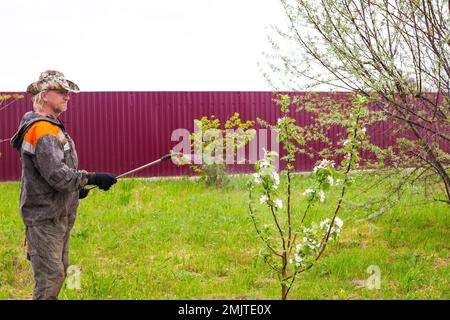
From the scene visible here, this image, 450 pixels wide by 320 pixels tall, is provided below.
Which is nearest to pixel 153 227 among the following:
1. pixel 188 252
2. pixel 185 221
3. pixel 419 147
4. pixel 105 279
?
pixel 185 221

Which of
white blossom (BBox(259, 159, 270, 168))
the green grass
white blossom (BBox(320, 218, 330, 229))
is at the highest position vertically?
white blossom (BBox(259, 159, 270, 168))

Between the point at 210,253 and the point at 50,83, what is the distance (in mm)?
3394

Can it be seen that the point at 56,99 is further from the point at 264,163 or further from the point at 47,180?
the point at 264,163

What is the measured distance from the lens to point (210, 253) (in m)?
6.60

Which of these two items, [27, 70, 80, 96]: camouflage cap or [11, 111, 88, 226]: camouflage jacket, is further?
[27, 70, 80, 96]: camouflage cap

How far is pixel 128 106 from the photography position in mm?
13508

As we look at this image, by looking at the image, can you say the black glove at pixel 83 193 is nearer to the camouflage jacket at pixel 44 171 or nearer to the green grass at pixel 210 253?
the camouflage jacket at pixel 44 171

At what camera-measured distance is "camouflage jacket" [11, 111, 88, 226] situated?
3635 mm

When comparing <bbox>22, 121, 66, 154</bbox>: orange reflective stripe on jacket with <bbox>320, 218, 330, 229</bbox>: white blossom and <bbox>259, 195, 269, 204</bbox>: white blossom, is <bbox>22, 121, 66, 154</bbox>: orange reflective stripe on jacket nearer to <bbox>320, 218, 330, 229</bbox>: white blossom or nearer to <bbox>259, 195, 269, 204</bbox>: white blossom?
<bbox>259, 195, 269, 204</bbox>: white blossom

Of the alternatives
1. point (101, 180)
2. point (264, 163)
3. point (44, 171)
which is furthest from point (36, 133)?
point (264, 163)

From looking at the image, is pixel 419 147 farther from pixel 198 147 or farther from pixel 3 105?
pixel 3 105

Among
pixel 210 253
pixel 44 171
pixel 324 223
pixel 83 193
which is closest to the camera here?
pixel 44 171

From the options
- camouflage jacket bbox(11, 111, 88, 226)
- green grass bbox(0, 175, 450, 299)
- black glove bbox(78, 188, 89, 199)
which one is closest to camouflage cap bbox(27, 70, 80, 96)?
camouflage jacket bbox(11, 111, 88, 226)

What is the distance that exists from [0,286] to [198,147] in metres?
6.50
